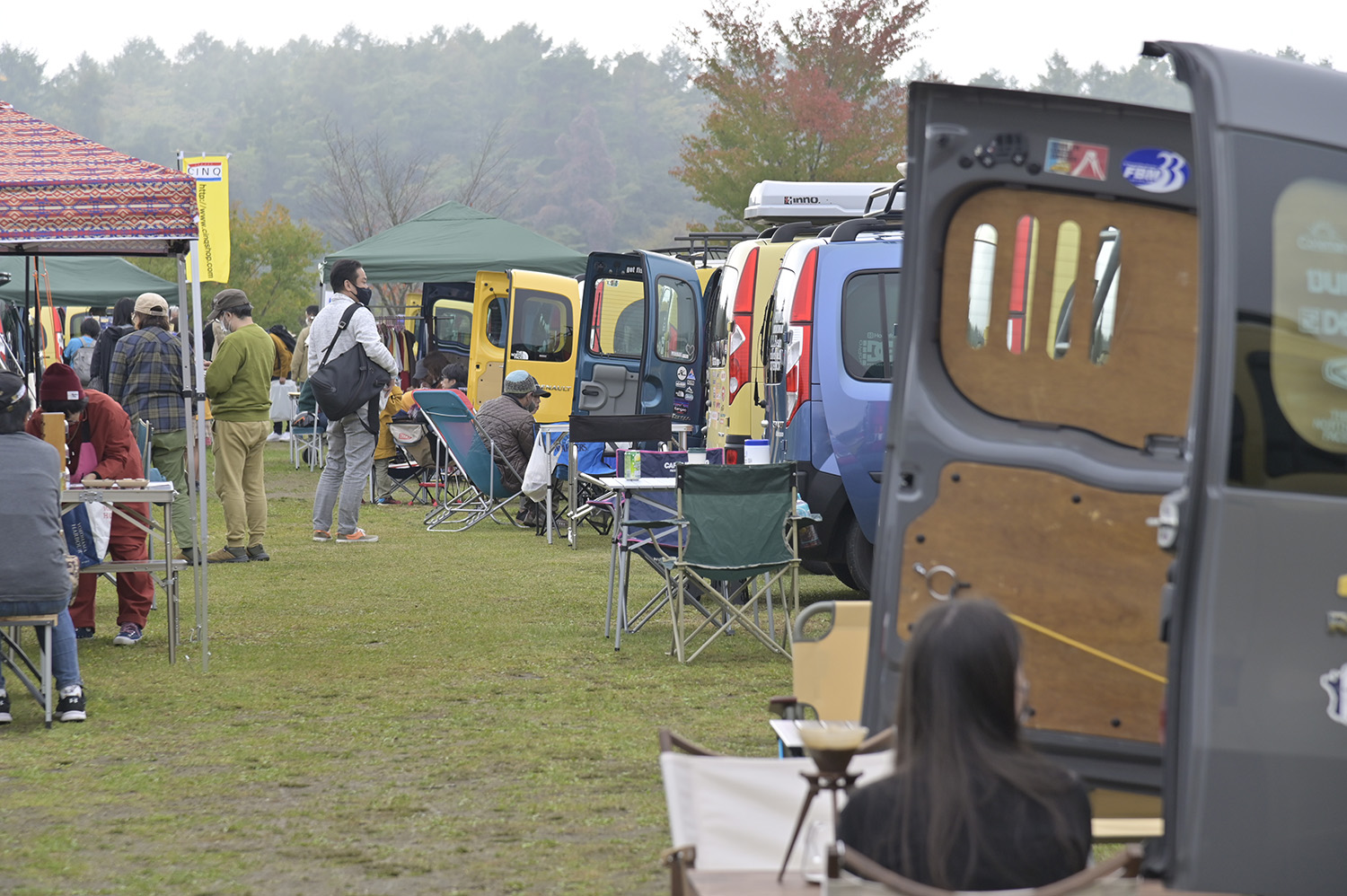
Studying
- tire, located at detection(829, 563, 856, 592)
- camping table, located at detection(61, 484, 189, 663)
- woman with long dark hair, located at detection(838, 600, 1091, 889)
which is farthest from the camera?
tire, located at detection(829, 563, 856, 592)

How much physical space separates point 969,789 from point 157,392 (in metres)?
7.97

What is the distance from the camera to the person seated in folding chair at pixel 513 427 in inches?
504


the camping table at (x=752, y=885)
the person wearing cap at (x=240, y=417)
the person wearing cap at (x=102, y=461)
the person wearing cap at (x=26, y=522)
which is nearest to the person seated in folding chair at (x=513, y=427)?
the person wearing cap at (x=240, y=417)

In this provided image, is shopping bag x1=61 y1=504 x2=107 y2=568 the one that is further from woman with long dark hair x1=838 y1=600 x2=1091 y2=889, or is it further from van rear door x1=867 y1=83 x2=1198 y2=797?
woman with long dark hair x1=838 y1=600 x2=1091 y2=889

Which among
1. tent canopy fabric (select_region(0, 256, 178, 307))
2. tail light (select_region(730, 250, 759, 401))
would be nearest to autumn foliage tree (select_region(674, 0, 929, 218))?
tent canopy fabric (select_region(0, 256, 178, 307))

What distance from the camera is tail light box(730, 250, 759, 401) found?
1012 cm

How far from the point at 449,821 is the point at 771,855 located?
169 centimetres

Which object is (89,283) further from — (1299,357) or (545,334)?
(1299,357)

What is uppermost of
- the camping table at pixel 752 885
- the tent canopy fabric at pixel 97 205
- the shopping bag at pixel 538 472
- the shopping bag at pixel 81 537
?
the tent canopy fabric at pixel 97 205

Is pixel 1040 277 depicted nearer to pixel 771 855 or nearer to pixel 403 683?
pixel 771 855

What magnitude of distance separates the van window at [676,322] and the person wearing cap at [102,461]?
6646 mm

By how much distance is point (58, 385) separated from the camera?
7.11m

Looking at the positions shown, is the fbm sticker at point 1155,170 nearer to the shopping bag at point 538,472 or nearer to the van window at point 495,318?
the shopping bag at point 538,472

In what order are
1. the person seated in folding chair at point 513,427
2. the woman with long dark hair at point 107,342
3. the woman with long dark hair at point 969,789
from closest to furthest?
the woman with long dark hair at point 969,789 → the woman with long dark hair at point 107,342 → the person seated in folding chair at point 513,427
